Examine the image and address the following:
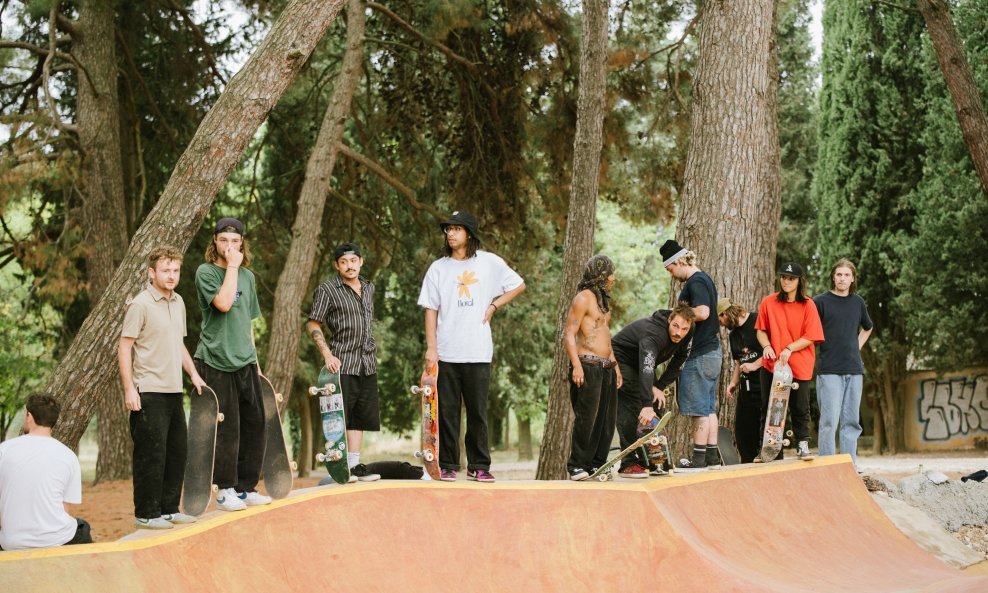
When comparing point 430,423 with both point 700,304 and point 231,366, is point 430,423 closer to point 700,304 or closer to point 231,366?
point 231,366

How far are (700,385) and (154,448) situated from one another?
12.4 ft

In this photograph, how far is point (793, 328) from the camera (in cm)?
720

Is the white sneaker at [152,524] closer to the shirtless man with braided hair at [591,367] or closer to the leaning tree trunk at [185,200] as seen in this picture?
the leaning tree trunk at [185,200]

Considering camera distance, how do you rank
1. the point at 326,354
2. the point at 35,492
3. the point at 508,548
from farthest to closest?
1. the point at 326,354
2. the point at 508,548
3. the point at 35,492

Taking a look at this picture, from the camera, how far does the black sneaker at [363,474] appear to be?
19.0ft

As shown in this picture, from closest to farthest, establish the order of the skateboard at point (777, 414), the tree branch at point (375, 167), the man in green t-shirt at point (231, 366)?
the man in green t-shirt at point (231, 366) → the skateboard at point (777, 414) → the tree branch at point (375, 167)

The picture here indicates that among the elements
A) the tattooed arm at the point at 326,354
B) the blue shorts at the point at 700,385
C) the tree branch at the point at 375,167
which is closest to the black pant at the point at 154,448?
the tattooed arm at the point at 326,354

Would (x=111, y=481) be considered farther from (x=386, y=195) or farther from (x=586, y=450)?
(x=586, y=450)

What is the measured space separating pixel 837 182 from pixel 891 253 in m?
2.30

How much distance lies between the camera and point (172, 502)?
4965mm

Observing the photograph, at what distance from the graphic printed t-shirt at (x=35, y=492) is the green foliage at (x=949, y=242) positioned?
65.8ft

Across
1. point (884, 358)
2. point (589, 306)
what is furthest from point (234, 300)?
point (884, 358)

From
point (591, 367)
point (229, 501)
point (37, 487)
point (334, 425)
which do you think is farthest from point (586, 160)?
point (37, 487)

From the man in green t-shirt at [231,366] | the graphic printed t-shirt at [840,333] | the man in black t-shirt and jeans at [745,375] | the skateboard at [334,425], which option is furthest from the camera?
the graphic printed t-shirt at [840,333]
